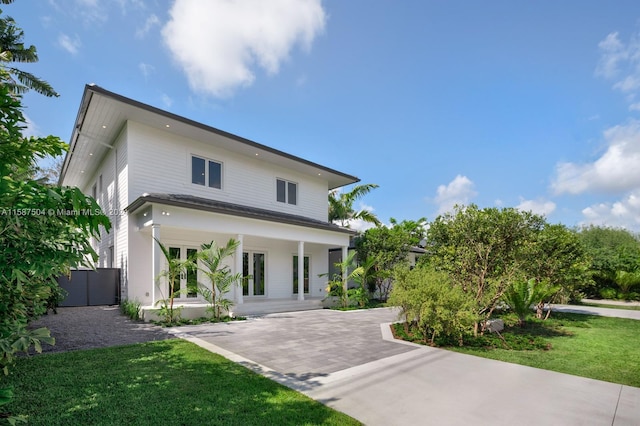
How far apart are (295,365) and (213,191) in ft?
36.4

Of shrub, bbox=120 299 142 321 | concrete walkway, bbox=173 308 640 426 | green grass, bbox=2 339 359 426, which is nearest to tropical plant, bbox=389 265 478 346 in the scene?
concrete walkway, bbox=173 308 640 426

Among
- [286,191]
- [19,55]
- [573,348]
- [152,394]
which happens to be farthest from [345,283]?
[19,55]

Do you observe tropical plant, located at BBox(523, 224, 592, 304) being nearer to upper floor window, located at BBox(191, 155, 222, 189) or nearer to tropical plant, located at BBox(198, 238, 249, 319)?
tropical plant, located at BBox(198, 238, 249, 319)

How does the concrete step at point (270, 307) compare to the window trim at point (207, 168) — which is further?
the window trim at point (207, 168)

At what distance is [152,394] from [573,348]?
29.5 ft

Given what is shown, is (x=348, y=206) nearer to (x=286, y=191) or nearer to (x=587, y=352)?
(x=286, y=191)

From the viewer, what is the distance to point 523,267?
357 inches

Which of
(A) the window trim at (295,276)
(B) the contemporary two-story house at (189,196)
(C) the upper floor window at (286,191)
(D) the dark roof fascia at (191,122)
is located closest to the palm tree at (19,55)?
(B) the contemporary two-story house at (189,196)

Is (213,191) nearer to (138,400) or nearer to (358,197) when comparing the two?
(138,400)

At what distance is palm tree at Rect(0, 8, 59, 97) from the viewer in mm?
14359

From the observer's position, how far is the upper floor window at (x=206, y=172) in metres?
14.9

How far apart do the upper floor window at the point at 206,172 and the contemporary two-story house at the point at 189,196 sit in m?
0.05

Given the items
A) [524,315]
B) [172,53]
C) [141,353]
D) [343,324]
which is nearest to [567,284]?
[524,315]

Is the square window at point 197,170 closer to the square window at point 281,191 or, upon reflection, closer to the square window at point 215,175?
the square window at point 215,175
